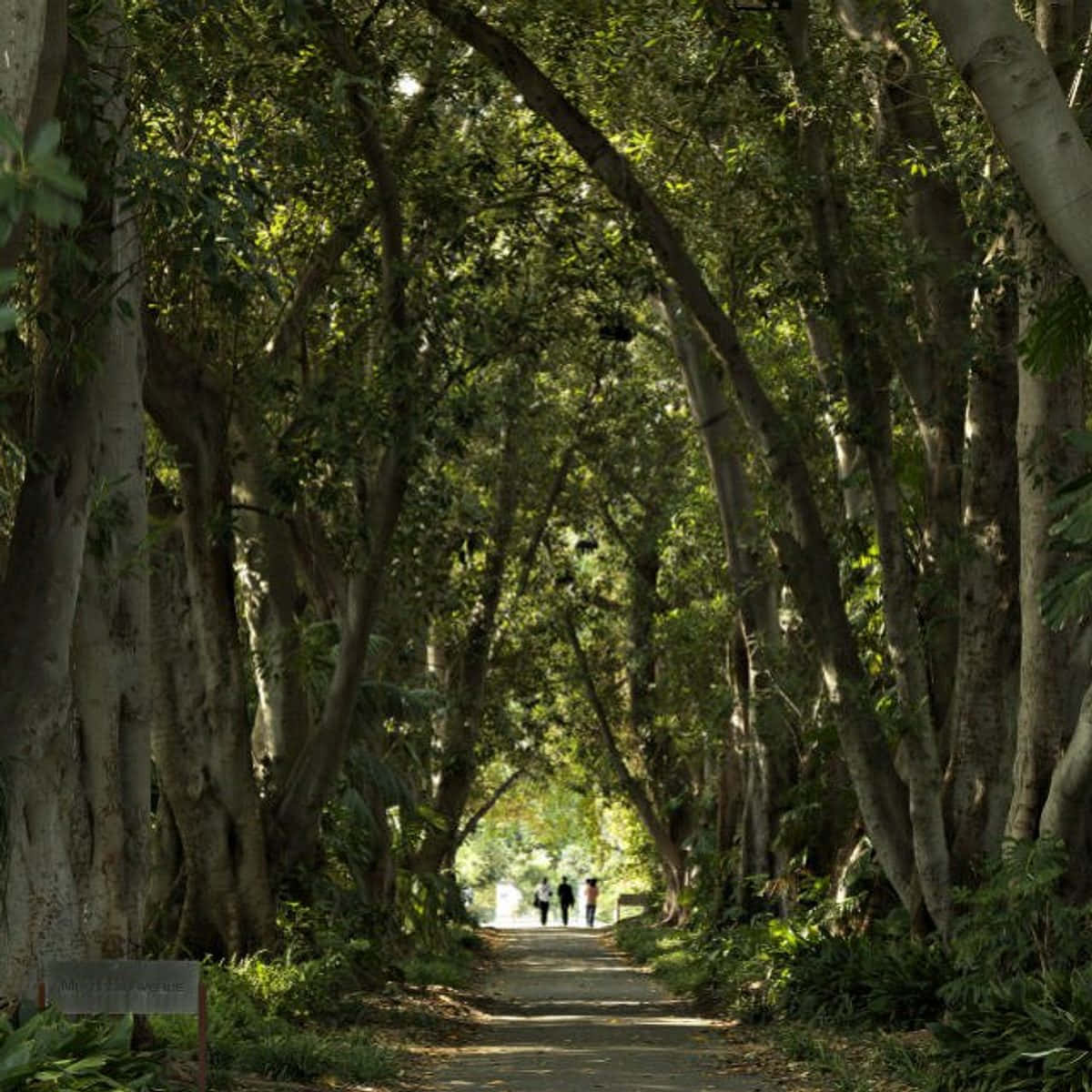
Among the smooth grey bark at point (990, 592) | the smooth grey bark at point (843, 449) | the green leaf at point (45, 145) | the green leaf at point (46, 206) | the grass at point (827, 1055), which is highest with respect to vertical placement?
the smooth grey bark at point (843, 449)

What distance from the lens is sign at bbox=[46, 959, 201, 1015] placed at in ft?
33.7

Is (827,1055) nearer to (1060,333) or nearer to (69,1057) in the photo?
(1060,333)

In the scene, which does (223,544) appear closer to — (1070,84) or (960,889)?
(960,889)

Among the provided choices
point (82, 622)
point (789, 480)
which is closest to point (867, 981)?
point (789, 480)

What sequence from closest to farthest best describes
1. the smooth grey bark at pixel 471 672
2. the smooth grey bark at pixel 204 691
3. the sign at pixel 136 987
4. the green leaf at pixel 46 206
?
1. the green leaf at pixel 46 206
2. the sign at pixel 136 987
3. the smooth grey bark at pixel 204 691
4. the smooth grey bark at pixel 471 672

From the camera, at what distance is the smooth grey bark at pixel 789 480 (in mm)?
16266

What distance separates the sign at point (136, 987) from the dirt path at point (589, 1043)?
13.4ft

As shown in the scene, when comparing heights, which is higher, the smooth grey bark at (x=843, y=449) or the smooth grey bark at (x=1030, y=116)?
the smooth grey bark at (x=843, y=449)

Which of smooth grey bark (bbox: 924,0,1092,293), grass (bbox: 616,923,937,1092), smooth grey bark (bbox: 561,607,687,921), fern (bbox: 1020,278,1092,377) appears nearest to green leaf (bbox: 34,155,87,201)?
smooth grey bark (bbox: 924,0,1092,293)

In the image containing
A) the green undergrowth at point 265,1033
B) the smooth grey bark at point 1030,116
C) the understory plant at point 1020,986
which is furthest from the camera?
the understory plant at point 1020,986

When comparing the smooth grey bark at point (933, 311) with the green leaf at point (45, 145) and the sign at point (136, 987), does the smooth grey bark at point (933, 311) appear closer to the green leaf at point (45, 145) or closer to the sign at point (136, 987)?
the sign at point (136, 987)

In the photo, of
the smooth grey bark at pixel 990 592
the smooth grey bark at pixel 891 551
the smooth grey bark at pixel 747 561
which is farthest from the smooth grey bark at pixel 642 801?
the smooth grey bark at pixel 990 592

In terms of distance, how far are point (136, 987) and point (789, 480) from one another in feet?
28.7

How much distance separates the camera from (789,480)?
57.6 feet
